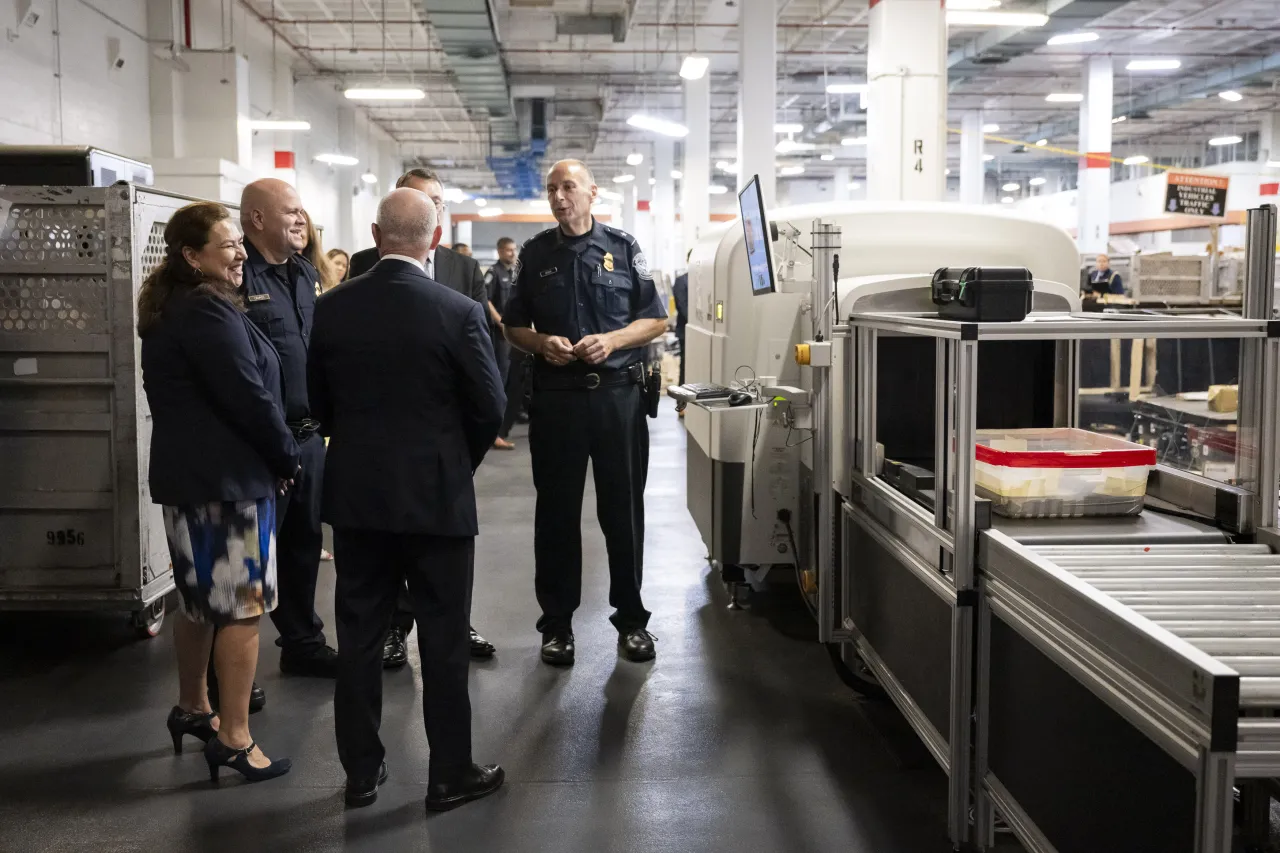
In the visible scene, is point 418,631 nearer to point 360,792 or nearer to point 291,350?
point 360,792

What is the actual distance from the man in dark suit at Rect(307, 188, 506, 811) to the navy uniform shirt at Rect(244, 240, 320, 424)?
65 cm

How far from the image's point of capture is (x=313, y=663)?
3.54 meters

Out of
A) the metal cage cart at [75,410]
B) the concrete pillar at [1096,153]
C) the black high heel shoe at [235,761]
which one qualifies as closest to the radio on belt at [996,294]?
the black high heel shoe at [235,761]

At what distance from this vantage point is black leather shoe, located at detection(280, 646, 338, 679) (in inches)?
139

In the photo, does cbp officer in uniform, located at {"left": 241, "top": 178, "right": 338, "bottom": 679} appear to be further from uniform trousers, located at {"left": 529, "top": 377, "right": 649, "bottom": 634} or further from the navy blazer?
uniform trousers, located at {"left": 529, "top": 377, "right": 649, "bottom": 634}

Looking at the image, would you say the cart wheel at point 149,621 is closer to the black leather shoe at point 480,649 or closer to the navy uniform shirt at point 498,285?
the black leather shoe at point 480,649

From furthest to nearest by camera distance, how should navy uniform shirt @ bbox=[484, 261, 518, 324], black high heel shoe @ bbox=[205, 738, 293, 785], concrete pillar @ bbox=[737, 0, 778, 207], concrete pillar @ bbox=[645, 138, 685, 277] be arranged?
concrete pillar @ bbox=[645, 138, 685, 277], concrete pillar @ bbox=[737, 0, 778, 207], navy uniform shirt @ bbox=[484, 261, 518, 324], black high heel shoe @ bbox=[205, 738, 293, 785]

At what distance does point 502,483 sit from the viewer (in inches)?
282

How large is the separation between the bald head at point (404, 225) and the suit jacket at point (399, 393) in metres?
0.05

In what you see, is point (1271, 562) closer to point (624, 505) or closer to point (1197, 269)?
point (624, 505)

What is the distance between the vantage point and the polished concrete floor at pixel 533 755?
2.50 meters

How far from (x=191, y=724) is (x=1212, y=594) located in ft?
8.08

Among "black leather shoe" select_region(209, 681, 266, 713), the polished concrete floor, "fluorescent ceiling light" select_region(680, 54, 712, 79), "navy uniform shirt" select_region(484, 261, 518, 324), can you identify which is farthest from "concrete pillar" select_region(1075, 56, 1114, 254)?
"black leather shoe" select_region(209, 681, 266, 713)

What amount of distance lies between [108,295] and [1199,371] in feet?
18.8
